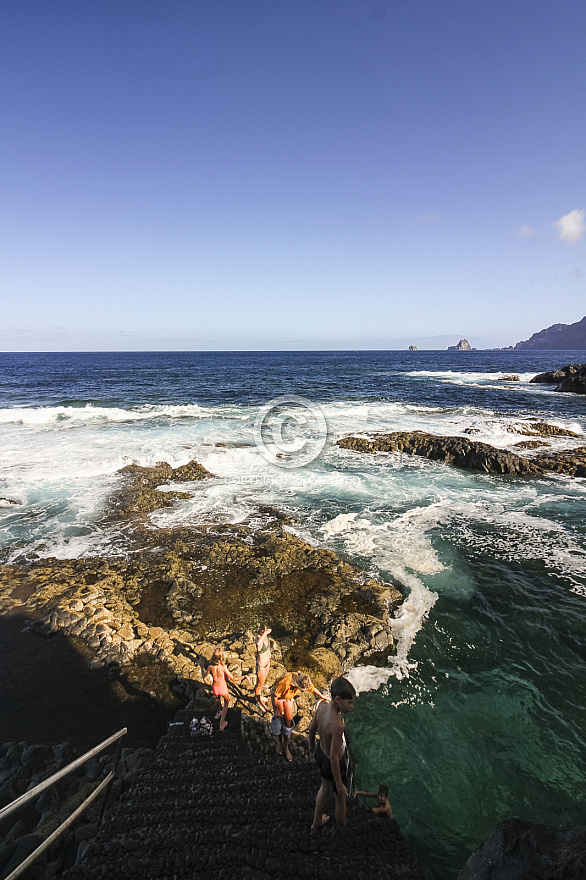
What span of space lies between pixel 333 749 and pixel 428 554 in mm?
7734

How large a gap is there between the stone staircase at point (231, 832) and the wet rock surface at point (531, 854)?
748 mm

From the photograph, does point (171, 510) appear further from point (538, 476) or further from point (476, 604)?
point (538, 476)

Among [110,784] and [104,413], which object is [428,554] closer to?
[110,784]

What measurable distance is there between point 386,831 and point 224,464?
1578 cm

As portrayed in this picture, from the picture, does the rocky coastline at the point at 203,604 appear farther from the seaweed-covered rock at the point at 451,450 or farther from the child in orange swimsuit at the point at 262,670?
the seaweed-covered rock at the point at 451,450

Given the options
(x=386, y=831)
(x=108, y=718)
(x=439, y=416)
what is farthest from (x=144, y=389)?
(x=386, y=831)

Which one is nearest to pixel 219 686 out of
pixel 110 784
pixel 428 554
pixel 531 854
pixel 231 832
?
pixel 110 784

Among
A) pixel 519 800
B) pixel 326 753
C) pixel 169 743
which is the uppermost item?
pixel 326 753

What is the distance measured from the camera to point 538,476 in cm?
1719

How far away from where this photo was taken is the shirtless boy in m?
3.91

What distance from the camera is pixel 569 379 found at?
152 ft

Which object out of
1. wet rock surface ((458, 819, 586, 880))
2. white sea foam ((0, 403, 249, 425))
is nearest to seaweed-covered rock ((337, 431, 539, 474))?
white sea foam ((0, 403, 249, 425))

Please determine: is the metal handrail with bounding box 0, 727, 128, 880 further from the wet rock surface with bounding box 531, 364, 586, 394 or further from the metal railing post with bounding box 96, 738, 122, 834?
A: the wet rock surface with bounding box 531, 364, 586, 394

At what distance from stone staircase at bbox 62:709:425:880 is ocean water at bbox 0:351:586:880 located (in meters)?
1.09
